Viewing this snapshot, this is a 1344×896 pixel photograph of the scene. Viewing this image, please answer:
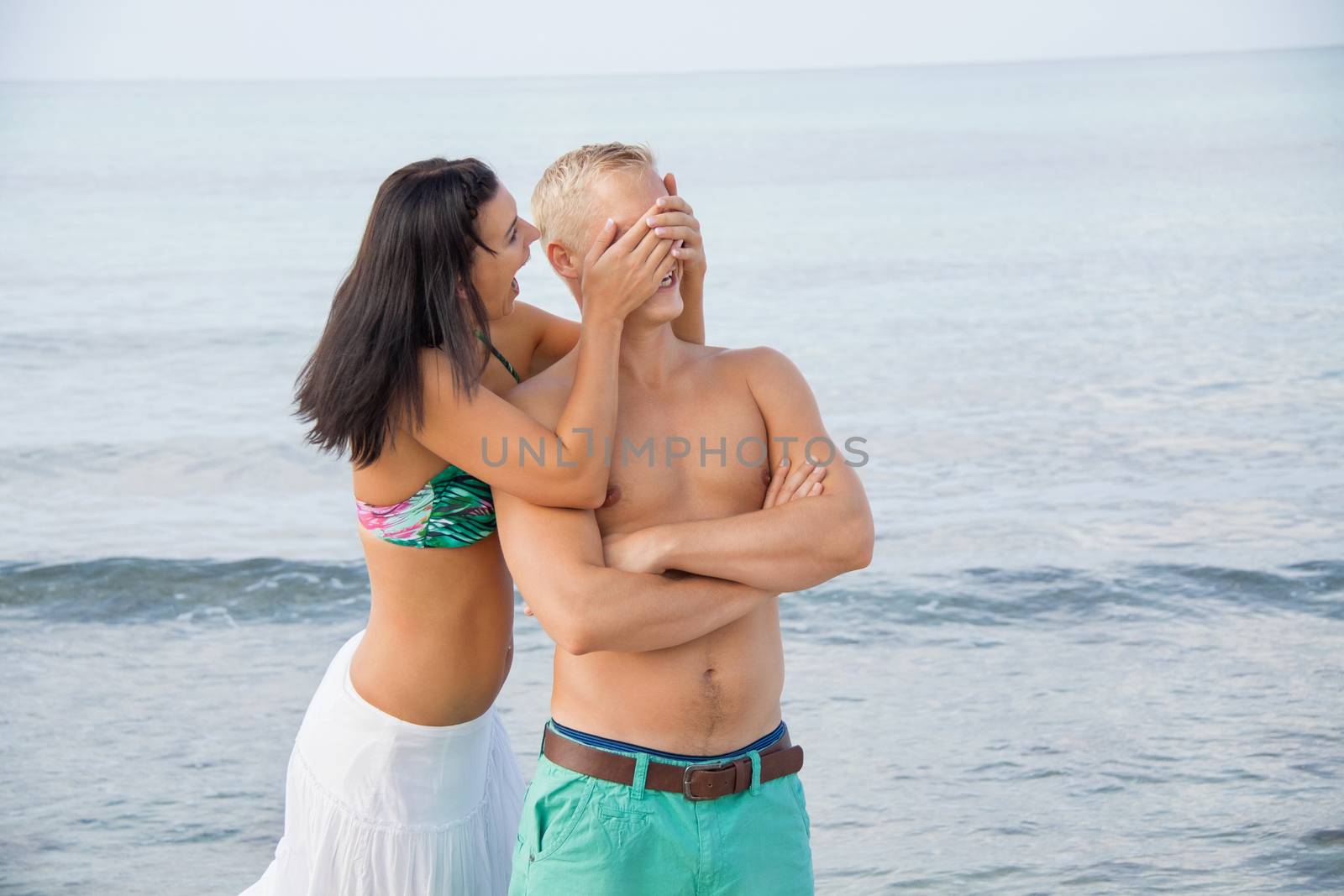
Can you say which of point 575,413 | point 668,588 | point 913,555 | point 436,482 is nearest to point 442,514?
point 436,482

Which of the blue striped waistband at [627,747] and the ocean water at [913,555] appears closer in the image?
the blue striped waistband at [627,747]

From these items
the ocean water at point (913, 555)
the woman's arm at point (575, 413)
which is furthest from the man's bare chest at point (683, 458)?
the ocean water at point (913, 555)

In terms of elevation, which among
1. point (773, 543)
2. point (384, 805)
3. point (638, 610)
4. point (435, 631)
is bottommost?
point (384, 805)

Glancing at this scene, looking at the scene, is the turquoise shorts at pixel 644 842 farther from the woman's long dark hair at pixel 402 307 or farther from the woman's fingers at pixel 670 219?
the woman's fingers at pixel 670 219

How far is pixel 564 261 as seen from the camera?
2.71 m

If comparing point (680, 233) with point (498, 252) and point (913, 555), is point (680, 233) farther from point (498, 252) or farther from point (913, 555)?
point (913, 555)

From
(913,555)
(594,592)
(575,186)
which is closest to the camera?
(594,592)

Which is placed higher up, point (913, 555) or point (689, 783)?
point (689, 783)

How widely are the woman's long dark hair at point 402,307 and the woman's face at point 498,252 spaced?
0.08ft

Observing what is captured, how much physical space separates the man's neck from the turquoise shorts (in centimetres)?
73

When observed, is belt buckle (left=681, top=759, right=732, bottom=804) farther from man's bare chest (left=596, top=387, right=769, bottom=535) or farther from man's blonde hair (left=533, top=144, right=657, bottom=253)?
man's blonde hair (left=533, top=144, right=657, bottom=253)

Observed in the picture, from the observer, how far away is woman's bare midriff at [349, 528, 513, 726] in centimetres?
290

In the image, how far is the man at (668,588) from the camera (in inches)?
100.0

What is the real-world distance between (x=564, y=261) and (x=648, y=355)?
0.24 metres
